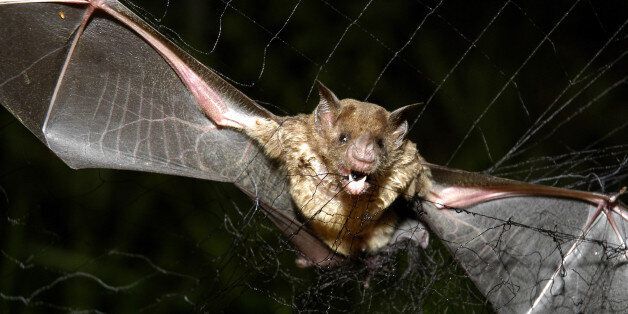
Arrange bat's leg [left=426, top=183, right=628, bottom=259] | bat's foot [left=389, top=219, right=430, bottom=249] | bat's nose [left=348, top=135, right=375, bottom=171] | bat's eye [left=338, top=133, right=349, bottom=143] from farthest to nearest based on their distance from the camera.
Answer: bat's foot [left=389, top=219, right=430, bottom=249] < bat's leg [left=426, top=183, right=628, bottom=259] < bat's eye [left=338, top=133, right=349, bottom=143] < bat's nose [left=348, top=135, right=375, bottom=171]

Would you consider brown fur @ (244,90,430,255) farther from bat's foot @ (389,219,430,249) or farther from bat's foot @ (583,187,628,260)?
bat's foot @ (583,187,628,260)

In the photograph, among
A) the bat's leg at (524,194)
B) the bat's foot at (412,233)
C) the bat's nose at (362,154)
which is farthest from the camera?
the bat's foot at (412,233)

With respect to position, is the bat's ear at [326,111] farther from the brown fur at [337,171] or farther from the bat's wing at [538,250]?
the bat's wing at [538,250]

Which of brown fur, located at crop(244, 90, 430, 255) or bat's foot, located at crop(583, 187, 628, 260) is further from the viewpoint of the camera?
Result: bat's foot, located at crop(583, 187, 628, 260)

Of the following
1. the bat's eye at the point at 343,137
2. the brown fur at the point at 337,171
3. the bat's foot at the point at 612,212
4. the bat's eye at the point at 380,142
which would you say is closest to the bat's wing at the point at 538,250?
the bat's foot at the point at 612,212

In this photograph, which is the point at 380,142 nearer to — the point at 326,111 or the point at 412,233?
the point at 326,111

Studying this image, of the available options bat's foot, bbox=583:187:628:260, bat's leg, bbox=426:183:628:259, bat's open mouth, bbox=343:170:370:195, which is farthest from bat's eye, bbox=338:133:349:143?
bat's foot, bbox=583:187:628:260
